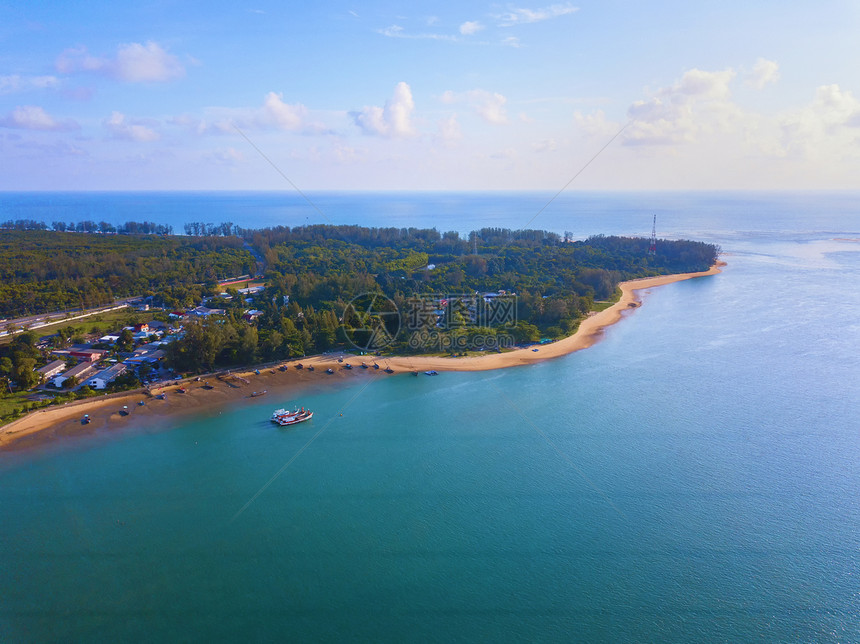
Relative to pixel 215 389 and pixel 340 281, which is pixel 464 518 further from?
pixel 340 281

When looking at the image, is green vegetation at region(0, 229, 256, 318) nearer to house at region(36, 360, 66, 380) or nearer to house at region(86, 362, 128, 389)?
house at region(36, 360, 66, 380)

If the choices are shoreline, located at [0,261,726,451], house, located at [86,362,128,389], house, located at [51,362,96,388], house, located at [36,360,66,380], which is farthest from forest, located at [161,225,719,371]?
house, located at [36,360,66,380]

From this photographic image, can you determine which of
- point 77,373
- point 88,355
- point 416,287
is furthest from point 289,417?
point 416,287

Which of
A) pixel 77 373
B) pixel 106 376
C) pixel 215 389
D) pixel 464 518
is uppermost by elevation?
pixel 77 373

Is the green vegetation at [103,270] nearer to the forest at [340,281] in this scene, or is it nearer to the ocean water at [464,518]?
the forest at [340,281]

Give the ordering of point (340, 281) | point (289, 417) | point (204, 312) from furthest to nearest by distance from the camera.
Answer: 1. point (340, 281)
2. point (204, 312)
3. point (289, 417)

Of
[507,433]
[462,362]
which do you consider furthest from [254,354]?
[507,433]

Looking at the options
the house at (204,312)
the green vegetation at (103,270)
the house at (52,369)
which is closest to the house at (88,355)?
the house at (52,369)
